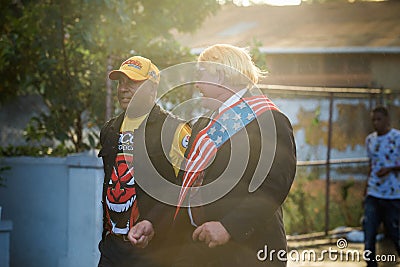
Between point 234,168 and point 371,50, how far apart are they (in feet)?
66.3

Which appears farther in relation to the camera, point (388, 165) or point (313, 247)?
point (313, 247)

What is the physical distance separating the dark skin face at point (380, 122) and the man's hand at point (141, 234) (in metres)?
5.57

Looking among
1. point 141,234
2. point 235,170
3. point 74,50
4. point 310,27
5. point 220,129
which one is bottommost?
point 141,234

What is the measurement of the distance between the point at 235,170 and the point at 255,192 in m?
0.17

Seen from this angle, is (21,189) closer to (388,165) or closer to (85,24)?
(85,24)

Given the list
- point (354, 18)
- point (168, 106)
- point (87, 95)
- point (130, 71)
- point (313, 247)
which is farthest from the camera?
point (354, 18)

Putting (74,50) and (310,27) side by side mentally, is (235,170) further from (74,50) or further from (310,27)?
(310,27)

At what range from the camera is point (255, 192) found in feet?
12.5

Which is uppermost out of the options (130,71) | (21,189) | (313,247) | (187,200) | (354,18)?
(354,18)

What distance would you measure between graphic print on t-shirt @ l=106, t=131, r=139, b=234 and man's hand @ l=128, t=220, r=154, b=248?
0.94ft

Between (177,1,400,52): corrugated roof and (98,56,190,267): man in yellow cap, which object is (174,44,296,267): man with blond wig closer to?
(98,56,190,267): man in yellow cap

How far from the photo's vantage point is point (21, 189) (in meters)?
7.95

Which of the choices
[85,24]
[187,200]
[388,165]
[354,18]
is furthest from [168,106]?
[354,18]

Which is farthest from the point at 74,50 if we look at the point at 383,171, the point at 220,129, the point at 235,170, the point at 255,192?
the point at 255,192
